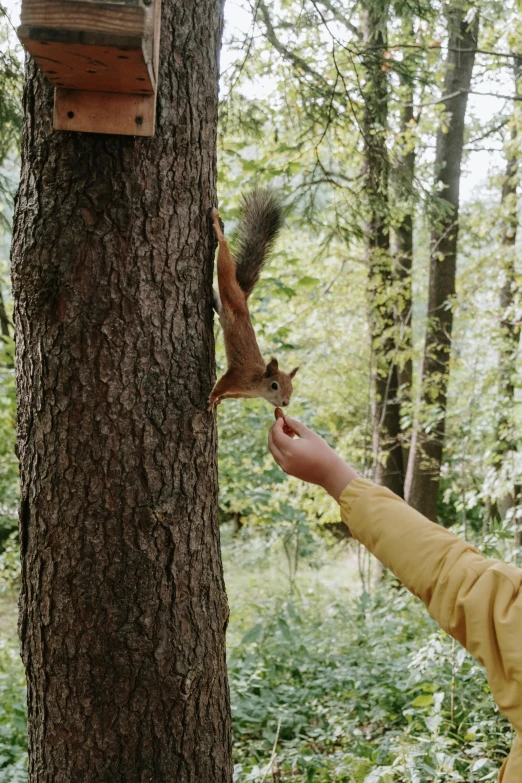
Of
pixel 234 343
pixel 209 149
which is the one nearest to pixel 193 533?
pixel 234 343

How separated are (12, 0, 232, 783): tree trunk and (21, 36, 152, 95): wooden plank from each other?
4.3 inches

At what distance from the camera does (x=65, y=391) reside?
1415mm

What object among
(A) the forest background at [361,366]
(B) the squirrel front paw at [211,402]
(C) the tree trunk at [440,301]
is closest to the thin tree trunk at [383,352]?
(A) the forest background at [361,366]

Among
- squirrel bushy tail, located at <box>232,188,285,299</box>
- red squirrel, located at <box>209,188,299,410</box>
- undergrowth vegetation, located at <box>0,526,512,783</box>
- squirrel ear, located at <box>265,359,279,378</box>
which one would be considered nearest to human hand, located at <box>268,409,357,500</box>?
red squirrel, located at <box>209,188,299,410</box>

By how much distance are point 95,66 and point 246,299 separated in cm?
77

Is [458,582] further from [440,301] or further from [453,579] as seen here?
[440,301]

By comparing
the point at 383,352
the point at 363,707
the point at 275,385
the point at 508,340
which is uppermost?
the point at 508,340

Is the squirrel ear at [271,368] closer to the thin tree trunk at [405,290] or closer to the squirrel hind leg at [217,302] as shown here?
the squirrel hind leg at [217,302]

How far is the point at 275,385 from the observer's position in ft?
6.34

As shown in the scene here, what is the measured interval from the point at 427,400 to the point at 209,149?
545 centimetres

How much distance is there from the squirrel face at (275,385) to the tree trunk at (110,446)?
0.45 m

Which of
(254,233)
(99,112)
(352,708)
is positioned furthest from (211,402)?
(352,708)

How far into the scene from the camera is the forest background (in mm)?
2904

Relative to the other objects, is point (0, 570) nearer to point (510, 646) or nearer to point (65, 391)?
point (65, 391)
